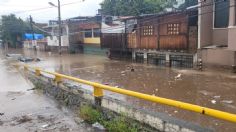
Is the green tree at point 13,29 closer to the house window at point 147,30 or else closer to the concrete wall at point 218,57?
the house window at point 147,30

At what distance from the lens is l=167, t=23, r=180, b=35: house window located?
771 inches

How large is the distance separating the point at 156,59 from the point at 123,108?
1657 centimetres

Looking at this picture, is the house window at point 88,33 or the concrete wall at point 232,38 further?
the house window at point 88,33

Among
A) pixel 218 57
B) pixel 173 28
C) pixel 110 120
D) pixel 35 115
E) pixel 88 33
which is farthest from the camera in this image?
pixel 88 33

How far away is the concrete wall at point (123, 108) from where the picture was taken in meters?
5.06

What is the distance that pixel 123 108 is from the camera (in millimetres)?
6625

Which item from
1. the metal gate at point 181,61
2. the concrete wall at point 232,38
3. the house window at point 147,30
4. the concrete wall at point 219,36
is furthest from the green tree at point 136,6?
the concrete wall at point 232,38

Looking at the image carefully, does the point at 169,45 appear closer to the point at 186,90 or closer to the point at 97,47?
the point at 186,90

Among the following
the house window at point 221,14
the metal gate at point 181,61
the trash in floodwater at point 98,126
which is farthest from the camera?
the metal gate at point 181,61

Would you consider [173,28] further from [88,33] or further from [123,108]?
[88,33]

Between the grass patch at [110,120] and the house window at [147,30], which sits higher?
the house window at [147,30]

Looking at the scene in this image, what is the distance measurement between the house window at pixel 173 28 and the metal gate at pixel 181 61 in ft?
5.86

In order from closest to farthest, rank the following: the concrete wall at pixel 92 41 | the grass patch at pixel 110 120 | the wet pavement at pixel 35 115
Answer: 1. the grass patch at pixel 110 120
2. the wet pavement at pixel 35 115
3. the concrete wall at pixel 92 41

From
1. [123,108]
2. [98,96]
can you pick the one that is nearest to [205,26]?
[98,96]
